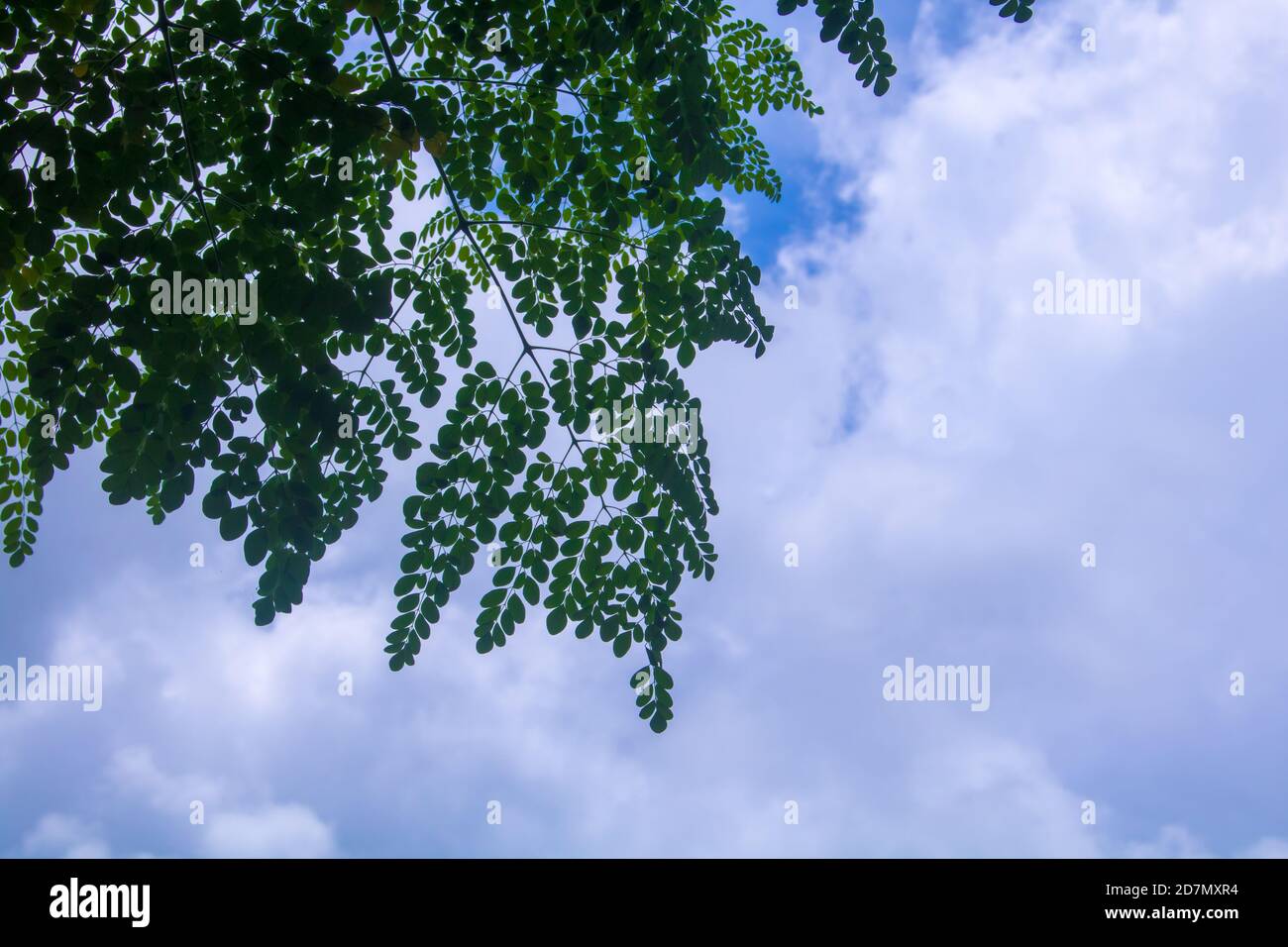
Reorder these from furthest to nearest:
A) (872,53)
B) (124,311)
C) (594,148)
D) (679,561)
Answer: (594,148), (679,561), (872,53), (124,311)

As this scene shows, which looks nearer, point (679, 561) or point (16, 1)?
point (16, 1)

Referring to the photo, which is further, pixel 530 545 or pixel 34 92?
pixel 530 545

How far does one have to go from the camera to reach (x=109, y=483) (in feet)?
5.72

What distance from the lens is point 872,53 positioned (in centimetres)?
233

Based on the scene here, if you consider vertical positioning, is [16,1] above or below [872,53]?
below

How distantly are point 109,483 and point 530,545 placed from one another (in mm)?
1050

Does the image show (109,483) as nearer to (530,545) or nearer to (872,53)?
(530,545)
